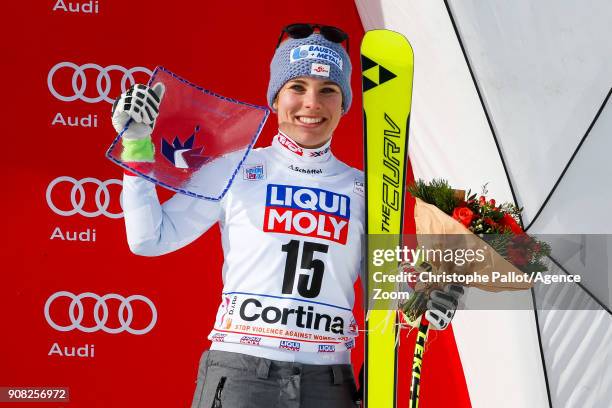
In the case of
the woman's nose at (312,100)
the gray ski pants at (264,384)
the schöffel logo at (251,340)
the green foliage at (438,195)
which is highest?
the woman's nose at (312,100)

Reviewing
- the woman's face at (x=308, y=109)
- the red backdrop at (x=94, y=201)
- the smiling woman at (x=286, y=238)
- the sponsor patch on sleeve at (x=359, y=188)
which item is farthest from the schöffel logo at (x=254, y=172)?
the red backdrop at (x=94, y=201)

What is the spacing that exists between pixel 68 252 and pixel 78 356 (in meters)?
0.39

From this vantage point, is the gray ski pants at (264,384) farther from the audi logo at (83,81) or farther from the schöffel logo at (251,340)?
the audi logo at (83,81)

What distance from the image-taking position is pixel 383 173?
2998mm

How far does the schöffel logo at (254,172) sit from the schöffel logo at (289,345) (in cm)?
47

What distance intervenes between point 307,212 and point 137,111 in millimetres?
569

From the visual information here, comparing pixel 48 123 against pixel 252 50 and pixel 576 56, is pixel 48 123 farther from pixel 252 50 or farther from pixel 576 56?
pixel 576 56

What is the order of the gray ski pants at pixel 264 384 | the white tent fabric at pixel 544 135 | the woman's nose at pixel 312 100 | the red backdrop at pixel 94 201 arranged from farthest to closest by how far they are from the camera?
the red backdrop at pixel 94 201 < the white tent fabric at pixel 544 135 < the woman's nose at pixel 312 100 < the gray ski pants at pixel 264 384

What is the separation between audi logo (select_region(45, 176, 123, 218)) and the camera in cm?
384

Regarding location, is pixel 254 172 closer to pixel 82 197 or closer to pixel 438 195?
pixel 438 195

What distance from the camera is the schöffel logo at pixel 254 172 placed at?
2.89 m

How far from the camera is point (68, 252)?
3838 millimetres

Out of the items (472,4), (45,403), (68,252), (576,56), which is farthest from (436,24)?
(45,403)

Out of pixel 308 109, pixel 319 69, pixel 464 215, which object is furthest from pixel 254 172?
pixel 464 215
